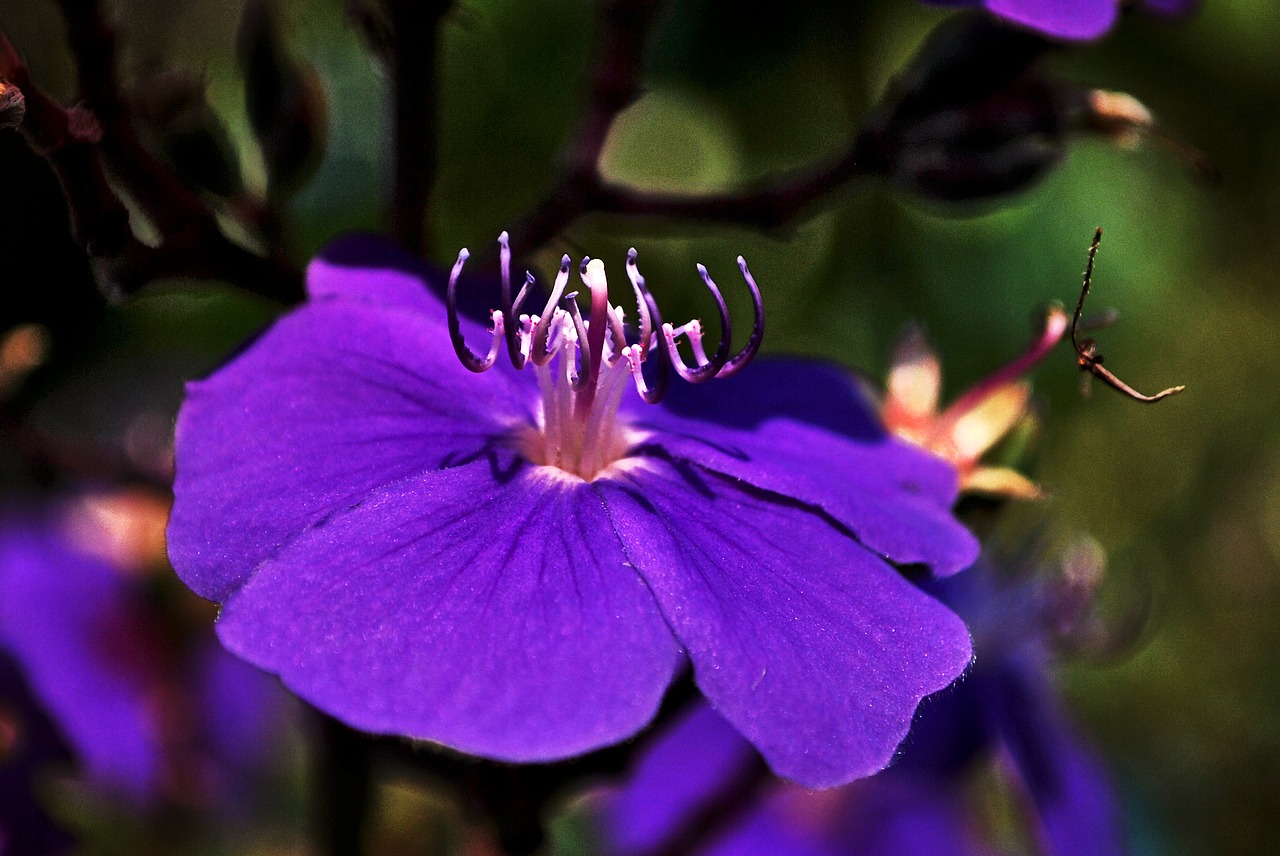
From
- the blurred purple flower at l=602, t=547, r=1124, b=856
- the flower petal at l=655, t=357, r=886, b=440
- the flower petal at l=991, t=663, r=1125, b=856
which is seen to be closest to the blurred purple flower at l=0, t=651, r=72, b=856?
the blurred purple flower at l=602, t=547, r=1124, b=856

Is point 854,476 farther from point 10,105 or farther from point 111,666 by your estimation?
point 111,666

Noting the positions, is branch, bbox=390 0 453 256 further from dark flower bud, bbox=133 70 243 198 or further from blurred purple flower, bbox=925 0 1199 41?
blurred purple flower, bbox=925 0 1199 41

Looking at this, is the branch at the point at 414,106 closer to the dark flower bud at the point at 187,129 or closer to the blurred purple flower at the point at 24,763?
the dark flower bud at the point at 187,129

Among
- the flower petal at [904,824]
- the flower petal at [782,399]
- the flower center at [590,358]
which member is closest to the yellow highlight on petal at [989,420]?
the flower petal at [782,399]

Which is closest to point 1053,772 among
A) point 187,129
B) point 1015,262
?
point 187,129

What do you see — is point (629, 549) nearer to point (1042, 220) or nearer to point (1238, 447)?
point (1042, 220)

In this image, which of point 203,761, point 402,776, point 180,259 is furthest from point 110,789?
point 180,259
